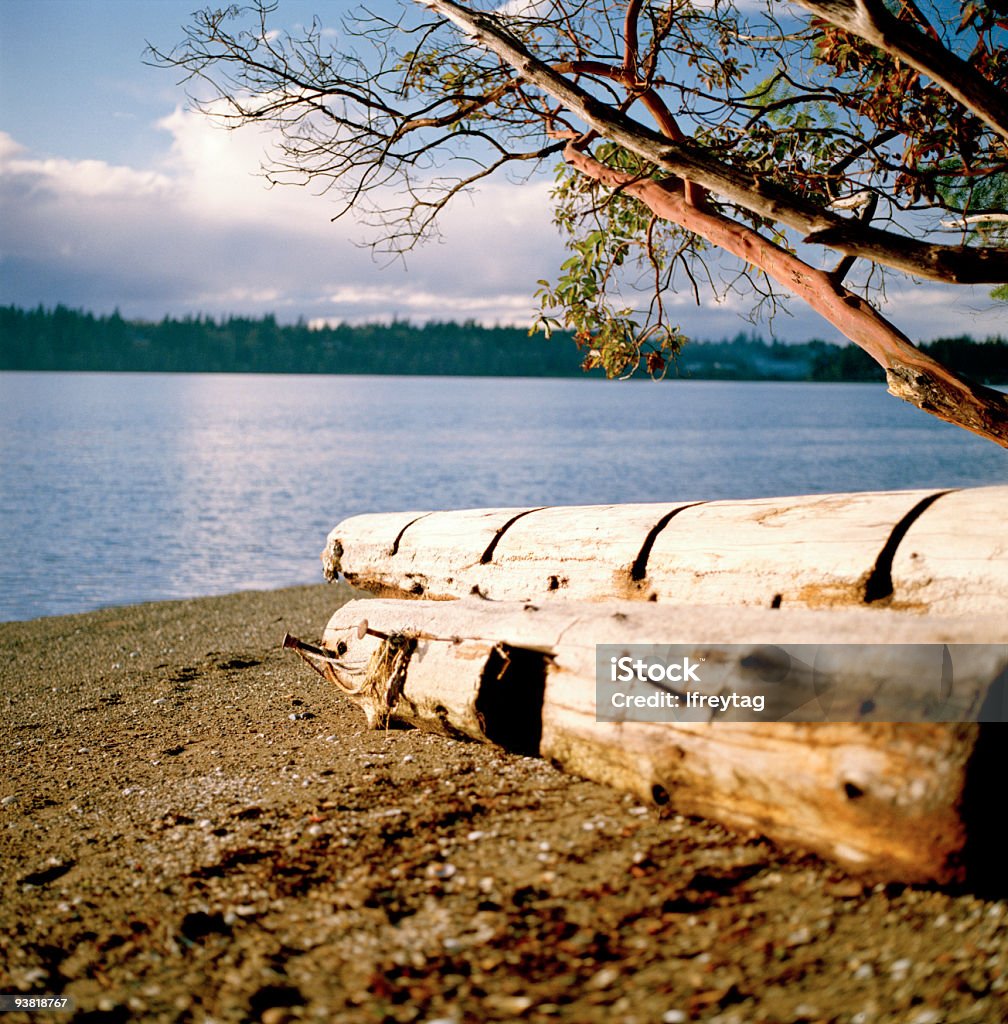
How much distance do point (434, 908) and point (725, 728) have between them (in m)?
1.29

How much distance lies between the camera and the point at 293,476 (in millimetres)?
38031

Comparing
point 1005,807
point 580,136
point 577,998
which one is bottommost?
point 577,998

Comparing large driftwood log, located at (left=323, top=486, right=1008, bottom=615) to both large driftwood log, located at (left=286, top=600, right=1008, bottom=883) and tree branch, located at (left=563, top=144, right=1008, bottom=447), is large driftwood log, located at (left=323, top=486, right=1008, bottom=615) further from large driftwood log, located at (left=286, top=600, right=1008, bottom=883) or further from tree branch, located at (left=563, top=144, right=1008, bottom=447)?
tree branch, located at (left=563, top=144, right=1008, bottom=447)

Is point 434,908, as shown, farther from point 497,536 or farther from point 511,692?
point 497,536

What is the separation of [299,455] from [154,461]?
8.30m

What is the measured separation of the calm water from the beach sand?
12024 millimetres

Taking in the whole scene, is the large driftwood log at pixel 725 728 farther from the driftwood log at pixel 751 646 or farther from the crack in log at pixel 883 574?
the crack in log at pixel 883 574

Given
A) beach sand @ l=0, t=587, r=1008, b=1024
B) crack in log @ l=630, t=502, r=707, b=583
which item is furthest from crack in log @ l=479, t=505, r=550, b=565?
beach sand @ l=0, t=587, r=1008, b=1024

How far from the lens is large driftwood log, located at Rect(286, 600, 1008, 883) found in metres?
2.91

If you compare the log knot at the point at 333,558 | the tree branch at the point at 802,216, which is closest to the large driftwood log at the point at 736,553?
the log knot at the point at 333,558

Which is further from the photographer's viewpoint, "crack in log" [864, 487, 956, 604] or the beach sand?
"crack in log" [864, 487, 956, 604]

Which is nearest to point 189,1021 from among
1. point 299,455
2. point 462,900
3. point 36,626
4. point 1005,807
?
point 462,900

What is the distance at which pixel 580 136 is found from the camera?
7.16 metres

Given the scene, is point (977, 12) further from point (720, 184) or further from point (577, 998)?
point (577, 998)
